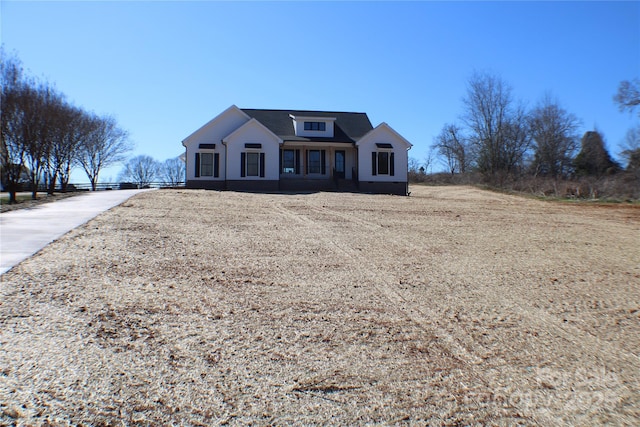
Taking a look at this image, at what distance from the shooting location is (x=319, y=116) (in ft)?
95.7

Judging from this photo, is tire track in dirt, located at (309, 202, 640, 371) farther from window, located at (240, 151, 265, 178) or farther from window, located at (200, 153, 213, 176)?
window, located at (200, 153, 213, 176)

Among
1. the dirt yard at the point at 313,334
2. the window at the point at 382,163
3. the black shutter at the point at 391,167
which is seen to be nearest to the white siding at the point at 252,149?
the window at the point at 382,163

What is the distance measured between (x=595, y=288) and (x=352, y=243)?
4.10m

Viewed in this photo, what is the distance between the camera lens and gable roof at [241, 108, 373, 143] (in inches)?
1143

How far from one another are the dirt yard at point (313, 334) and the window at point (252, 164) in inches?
699

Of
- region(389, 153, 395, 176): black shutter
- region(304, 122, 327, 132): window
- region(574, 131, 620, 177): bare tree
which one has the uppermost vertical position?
region(304, 122, 327, 132): window

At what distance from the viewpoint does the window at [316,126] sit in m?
29.3

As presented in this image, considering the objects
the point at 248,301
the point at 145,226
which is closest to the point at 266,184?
the point at 145,226

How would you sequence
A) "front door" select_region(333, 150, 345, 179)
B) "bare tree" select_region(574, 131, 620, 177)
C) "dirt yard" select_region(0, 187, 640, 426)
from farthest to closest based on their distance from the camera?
"bare tree" select_region(574, 131, 620, 177), "front door" select_region(333, 150, 345, 179), "dirt yard" select_region(0, 187, 640, 426)

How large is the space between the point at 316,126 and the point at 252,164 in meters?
5.43

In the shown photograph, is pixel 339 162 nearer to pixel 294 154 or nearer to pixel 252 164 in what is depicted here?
pixel 294 154

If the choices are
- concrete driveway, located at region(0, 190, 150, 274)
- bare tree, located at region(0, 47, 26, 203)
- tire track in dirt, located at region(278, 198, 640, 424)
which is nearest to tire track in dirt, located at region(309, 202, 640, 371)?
tire track in dirt, located at region(278, 198, 640, 424)

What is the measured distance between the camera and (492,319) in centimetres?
512

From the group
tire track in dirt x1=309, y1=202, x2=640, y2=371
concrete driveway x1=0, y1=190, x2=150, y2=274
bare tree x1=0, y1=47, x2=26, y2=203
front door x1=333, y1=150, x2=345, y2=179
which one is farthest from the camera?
front door x1=333, y1=150, x2=345, y2=179
